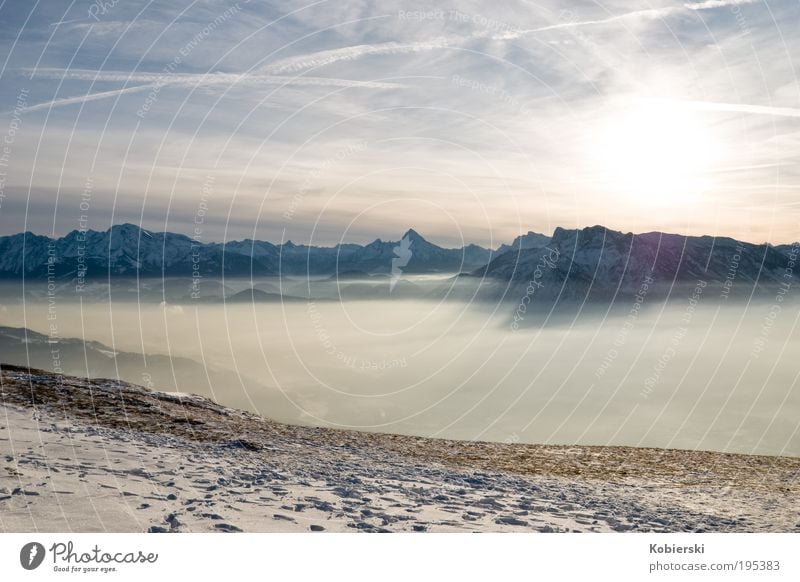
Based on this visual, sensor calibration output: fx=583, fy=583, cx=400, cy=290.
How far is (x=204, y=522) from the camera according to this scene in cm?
1272

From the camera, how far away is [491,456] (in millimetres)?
24984

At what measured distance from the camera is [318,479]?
56.1 feet

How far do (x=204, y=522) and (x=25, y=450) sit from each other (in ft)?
26.6

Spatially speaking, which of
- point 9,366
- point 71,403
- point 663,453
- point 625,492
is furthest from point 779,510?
point 9,366

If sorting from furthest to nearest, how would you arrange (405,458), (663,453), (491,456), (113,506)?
(663,453) → (491,456) → (405,458) → (113,506)

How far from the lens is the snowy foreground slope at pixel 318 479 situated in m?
13.4

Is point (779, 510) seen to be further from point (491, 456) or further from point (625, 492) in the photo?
point (491, 456)

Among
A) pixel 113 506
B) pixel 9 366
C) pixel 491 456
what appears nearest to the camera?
pixel 113 506

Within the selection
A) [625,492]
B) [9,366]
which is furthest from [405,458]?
[9,366]

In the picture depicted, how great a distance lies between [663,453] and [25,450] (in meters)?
25.6

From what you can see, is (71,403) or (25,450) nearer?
(25,450)

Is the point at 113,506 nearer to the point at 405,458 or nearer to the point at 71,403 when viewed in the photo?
the point at 405,458

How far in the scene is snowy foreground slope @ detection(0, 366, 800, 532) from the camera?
43.8 ft
